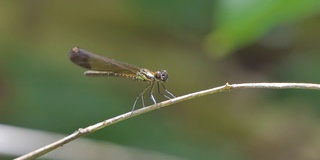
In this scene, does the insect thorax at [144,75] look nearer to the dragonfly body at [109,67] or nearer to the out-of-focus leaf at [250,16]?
the dragonfly body at [109,67]

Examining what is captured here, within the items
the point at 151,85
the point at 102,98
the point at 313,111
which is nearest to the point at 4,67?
the point at 102,98

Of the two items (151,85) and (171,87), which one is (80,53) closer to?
(151,85)

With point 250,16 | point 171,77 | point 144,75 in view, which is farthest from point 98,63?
point 171,77

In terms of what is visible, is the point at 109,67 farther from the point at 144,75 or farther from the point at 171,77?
the point at 171,77

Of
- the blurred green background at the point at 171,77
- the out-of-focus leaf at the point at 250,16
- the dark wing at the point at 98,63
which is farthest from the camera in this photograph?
the blurred green background at the point at 171,77

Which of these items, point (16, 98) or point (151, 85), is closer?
point (151, 85)

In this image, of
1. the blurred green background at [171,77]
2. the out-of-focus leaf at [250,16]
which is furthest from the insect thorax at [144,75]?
the blurred green background at [171,77]
